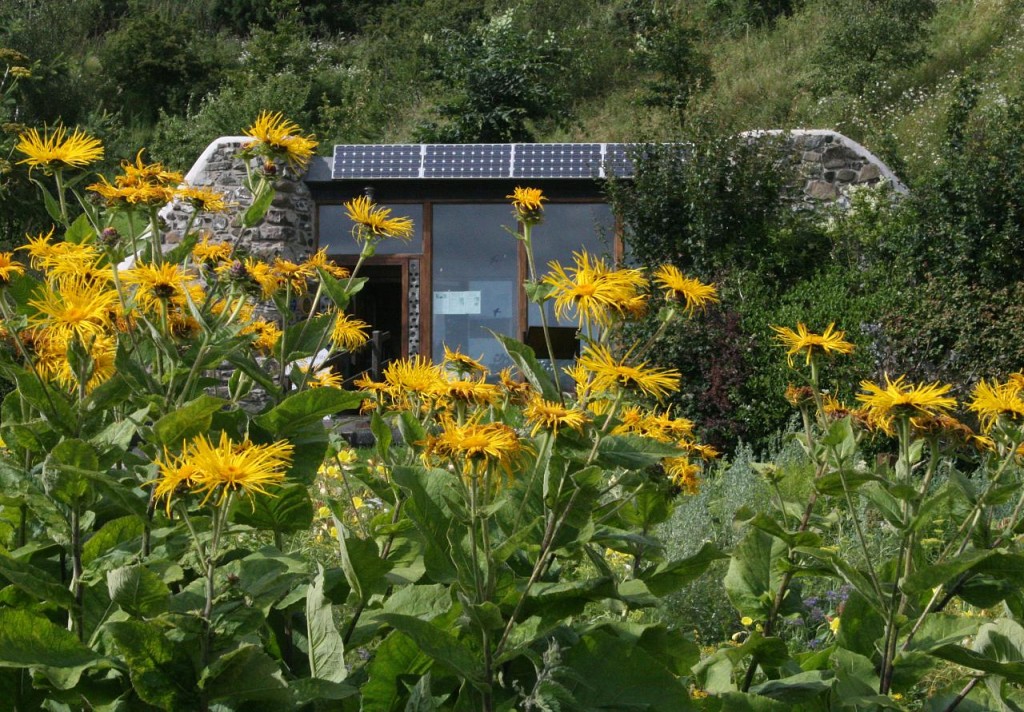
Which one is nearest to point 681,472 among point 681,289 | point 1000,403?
point 681,289

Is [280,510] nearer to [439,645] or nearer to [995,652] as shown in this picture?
[439,645]

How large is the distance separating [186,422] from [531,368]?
47cm

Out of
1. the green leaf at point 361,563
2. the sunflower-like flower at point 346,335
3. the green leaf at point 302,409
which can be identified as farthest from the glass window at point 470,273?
the green leaf at point 361,563

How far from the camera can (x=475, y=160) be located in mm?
10984

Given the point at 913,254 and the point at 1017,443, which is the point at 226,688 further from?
the point at 913,254

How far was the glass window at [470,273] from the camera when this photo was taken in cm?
1127

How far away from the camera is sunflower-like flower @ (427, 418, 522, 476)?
1343 millimetres

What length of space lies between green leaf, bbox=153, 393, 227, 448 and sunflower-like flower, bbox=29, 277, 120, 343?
0.19 metres

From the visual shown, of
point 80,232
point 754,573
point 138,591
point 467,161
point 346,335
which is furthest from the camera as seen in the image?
point 467,161

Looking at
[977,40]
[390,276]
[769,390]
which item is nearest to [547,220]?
[390,276]

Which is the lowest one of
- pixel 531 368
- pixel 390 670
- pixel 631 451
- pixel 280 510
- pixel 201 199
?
pixel 390 670

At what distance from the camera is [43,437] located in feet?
5.52

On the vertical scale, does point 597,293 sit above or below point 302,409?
above

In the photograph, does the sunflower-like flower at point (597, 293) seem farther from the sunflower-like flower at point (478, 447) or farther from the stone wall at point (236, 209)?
the stone wall at point (236, 209)
